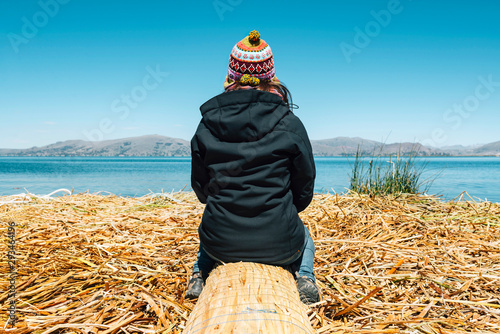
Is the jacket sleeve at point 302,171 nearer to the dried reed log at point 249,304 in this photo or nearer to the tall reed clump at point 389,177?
the dried reed log at point 249,304

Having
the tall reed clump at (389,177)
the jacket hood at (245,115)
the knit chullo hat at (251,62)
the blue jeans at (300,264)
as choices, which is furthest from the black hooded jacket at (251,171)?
the tall reed clump at (389,177)

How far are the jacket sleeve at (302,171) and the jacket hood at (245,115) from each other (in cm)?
18

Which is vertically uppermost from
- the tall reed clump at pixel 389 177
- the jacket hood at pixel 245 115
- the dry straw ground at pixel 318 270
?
the jacket hood at pixel 245 115

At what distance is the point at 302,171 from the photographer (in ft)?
6.29

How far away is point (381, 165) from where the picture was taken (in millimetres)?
5703

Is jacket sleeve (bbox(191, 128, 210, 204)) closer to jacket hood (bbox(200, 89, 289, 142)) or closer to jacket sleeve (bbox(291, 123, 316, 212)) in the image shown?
jacket hood (bbox(200, 89, 289, 142))

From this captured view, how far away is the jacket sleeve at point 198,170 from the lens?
1.97 m

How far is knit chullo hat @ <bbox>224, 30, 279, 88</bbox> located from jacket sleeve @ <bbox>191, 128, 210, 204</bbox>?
0.57 meters

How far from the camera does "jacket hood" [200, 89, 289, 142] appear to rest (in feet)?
5.85

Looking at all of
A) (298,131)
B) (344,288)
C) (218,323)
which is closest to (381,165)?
(344,288)

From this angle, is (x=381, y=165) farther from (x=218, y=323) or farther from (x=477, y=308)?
(x=218, y=323)

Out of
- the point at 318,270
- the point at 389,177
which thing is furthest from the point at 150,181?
the point at 318,270

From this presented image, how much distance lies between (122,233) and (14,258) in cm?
92

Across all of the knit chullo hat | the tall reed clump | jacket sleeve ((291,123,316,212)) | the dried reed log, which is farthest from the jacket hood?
the tall reed clump
